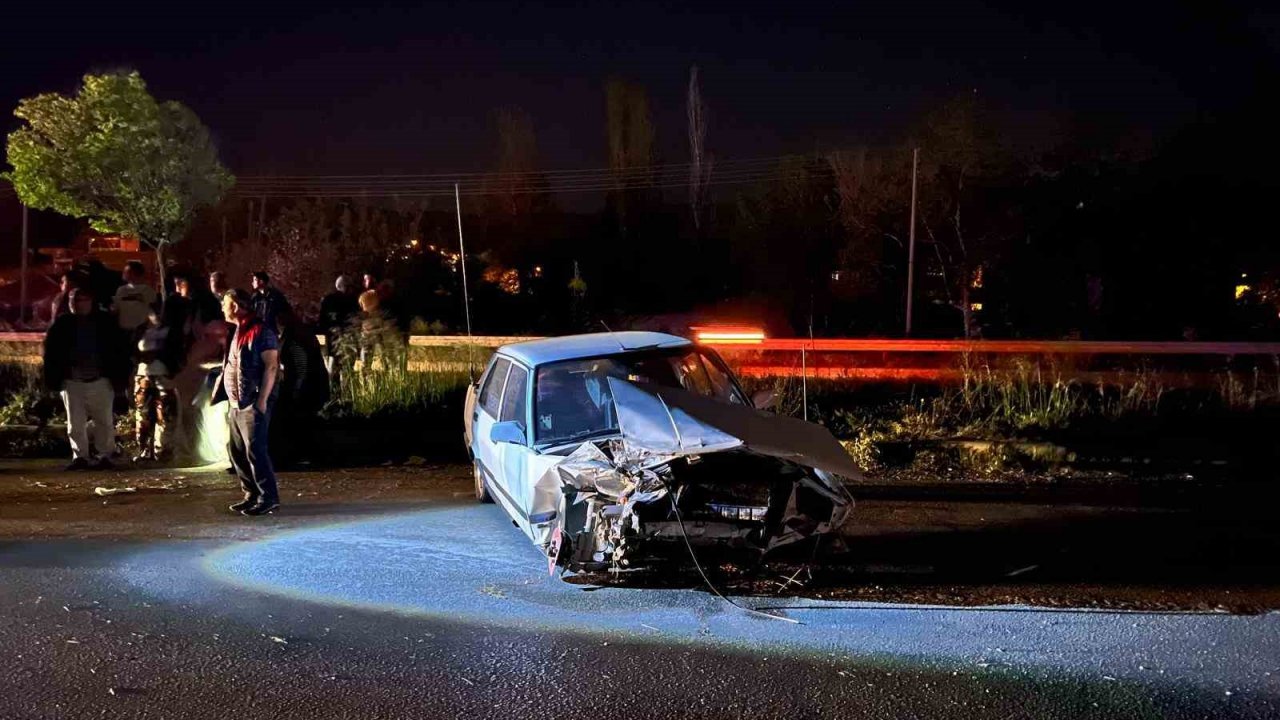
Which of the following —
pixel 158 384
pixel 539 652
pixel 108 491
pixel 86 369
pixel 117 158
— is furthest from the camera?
pixel 117 158

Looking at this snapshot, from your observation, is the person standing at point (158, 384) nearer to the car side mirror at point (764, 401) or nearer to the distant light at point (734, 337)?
the distant light at point (734, 337)

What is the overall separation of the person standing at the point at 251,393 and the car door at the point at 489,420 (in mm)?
1565

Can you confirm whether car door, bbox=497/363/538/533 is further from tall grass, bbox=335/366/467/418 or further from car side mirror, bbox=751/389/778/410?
tall grass, bbox=335/366/467/418

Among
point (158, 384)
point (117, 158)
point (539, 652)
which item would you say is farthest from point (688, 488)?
point (117, 158)

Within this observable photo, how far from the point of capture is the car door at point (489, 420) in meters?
7.93

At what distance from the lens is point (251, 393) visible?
814 centimetres

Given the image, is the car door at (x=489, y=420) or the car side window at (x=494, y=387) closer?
the car door at (x=489, y=420)

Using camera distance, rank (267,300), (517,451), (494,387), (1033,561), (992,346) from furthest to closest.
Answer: (992,346) < (267,300) < (494,387) < (517,451) < (1033,561)

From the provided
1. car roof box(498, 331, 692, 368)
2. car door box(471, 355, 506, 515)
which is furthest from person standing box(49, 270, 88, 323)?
car roof box(498, 331, 692, 368)

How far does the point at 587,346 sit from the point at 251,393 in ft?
8.38

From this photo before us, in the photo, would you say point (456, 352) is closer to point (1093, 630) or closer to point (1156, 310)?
point (1093, 630)

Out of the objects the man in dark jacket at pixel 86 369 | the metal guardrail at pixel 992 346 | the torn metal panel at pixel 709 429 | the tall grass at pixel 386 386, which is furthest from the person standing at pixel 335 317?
the torn metal panel at pixel 709 429

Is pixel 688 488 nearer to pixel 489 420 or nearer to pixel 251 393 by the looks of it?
pixel 489 420

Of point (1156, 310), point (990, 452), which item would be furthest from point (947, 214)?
point (990, 452)
